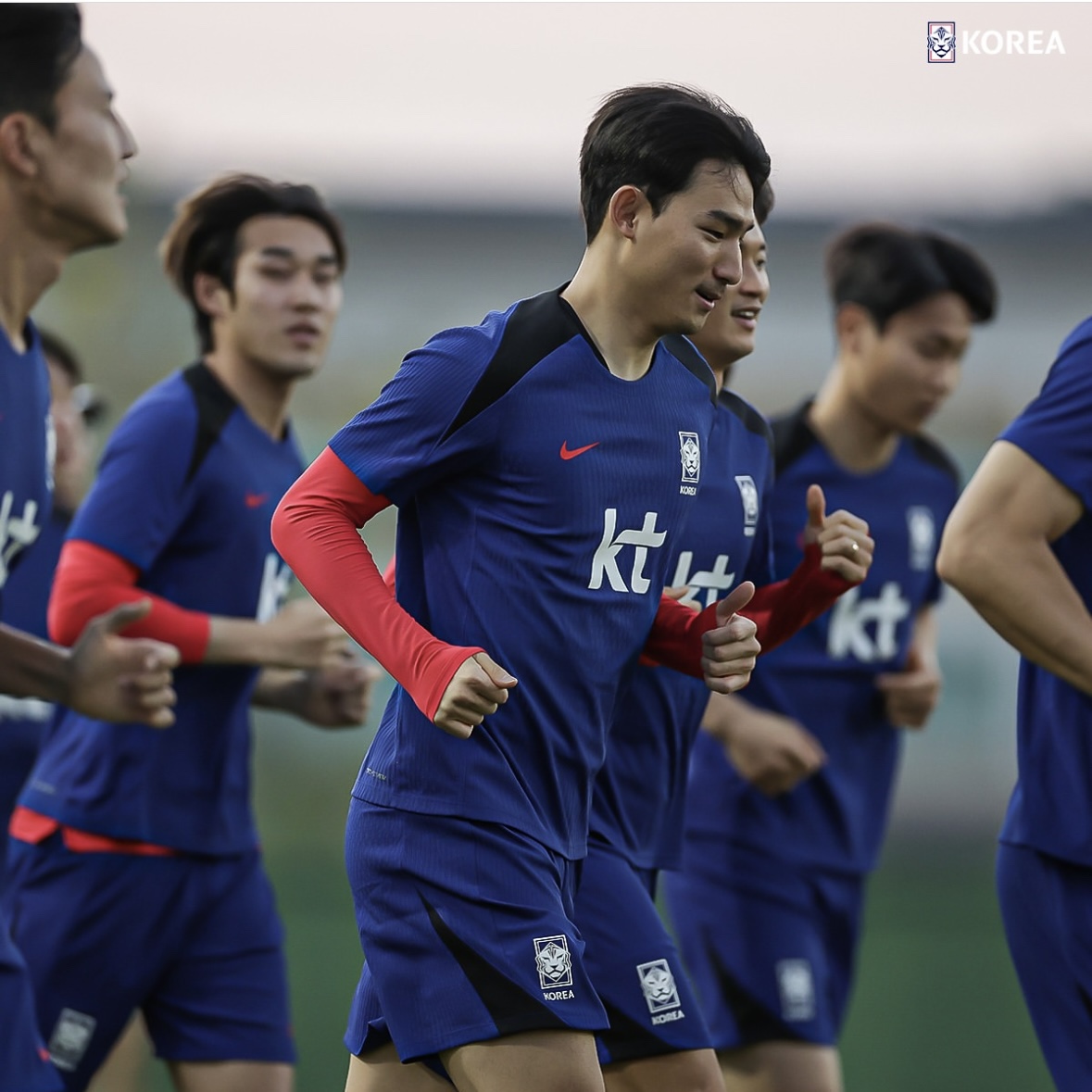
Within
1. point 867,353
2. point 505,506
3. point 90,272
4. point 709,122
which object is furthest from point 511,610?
point 90,272

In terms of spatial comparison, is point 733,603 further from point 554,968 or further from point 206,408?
point 206,408

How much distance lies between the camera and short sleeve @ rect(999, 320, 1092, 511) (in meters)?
3.41

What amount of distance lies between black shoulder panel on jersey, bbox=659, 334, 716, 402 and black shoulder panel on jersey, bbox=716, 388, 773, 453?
54 centimetres

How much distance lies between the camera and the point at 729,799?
213 inches

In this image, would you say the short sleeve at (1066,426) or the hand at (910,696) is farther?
the hand at (910,696)

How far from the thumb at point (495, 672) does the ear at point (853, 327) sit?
3149 mm

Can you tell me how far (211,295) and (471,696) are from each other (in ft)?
8.47

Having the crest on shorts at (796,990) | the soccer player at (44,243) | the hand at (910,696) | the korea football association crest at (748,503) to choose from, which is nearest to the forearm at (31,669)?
the soccer player at (44,243)

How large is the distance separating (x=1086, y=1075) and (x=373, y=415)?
1.79 meters

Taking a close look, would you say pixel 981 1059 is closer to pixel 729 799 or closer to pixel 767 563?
pixel 729 799

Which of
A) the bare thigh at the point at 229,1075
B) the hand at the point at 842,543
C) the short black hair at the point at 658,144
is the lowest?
the bare thigh at the point at 229,1075

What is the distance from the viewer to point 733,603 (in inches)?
135

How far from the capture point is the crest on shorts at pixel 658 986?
368cm

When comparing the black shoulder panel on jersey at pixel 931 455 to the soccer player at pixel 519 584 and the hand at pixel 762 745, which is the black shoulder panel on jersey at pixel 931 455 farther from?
the soccer player at pixel 519 584
